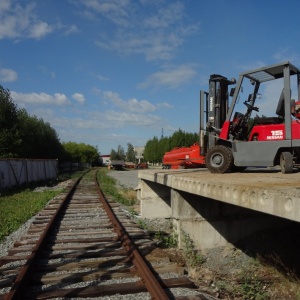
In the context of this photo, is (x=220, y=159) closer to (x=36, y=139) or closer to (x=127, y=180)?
(x=127, y=180)

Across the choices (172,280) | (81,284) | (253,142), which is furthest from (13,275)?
(253,142)

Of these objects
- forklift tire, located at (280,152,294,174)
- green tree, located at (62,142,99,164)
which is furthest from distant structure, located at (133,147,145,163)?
forklift tire, located at (280,152,294,174)

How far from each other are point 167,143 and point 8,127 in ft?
168

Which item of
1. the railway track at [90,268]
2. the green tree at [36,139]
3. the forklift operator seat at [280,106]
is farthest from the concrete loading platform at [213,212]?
the green tree at [36,139]

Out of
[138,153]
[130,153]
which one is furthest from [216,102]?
[138,153]

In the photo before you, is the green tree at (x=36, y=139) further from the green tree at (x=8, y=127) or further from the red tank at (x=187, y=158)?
the red tank at (x=187, y=158)

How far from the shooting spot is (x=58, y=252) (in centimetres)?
648

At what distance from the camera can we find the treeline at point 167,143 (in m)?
77.6

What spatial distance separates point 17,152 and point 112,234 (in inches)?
1240

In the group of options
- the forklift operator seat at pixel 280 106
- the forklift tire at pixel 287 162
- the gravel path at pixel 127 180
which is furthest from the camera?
the gravel path at pixel 127 180

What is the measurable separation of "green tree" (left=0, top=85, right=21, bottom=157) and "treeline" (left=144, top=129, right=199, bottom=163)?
37471mm

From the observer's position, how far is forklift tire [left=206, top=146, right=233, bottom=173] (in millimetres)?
8586

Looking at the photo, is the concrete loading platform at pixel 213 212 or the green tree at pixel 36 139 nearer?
the concrete loading platform at pixel 213 212

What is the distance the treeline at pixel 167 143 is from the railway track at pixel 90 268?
60200 mm
